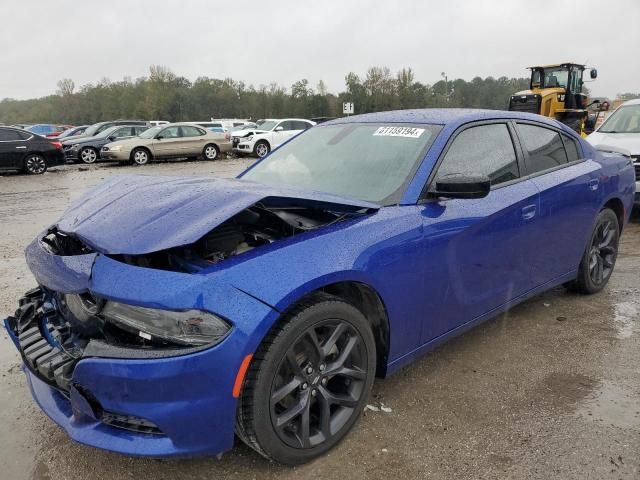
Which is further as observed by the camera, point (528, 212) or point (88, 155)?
point (88, 155)

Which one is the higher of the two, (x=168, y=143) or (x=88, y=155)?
(x=168, y=143)

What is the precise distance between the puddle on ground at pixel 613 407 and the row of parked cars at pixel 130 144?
1456cm

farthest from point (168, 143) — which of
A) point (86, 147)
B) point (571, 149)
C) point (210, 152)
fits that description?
point (571, 149)

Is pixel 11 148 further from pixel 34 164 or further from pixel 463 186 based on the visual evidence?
pixel 463 186

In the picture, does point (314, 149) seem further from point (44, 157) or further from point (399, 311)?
point (44, 157)

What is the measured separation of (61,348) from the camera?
7.36 feet

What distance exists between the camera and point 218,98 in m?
83.6

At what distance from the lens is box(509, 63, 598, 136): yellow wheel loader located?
50.8 feet

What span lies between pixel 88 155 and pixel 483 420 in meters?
20.3

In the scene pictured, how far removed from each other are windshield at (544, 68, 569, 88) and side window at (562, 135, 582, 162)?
46.7ft

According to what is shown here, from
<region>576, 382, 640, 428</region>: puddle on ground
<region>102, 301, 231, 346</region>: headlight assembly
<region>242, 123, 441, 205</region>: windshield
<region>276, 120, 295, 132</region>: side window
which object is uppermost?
<region>276, 120, 295, 132</region>: side window

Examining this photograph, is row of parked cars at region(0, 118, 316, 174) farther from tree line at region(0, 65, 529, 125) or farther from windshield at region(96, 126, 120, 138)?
tree line at region(0, 65, 529, 125)

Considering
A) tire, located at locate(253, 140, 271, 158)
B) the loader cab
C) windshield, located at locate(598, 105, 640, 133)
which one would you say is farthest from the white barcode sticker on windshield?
tire, located at locate(253, 140, 271, 158)

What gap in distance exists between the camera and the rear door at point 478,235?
9.03 ft
